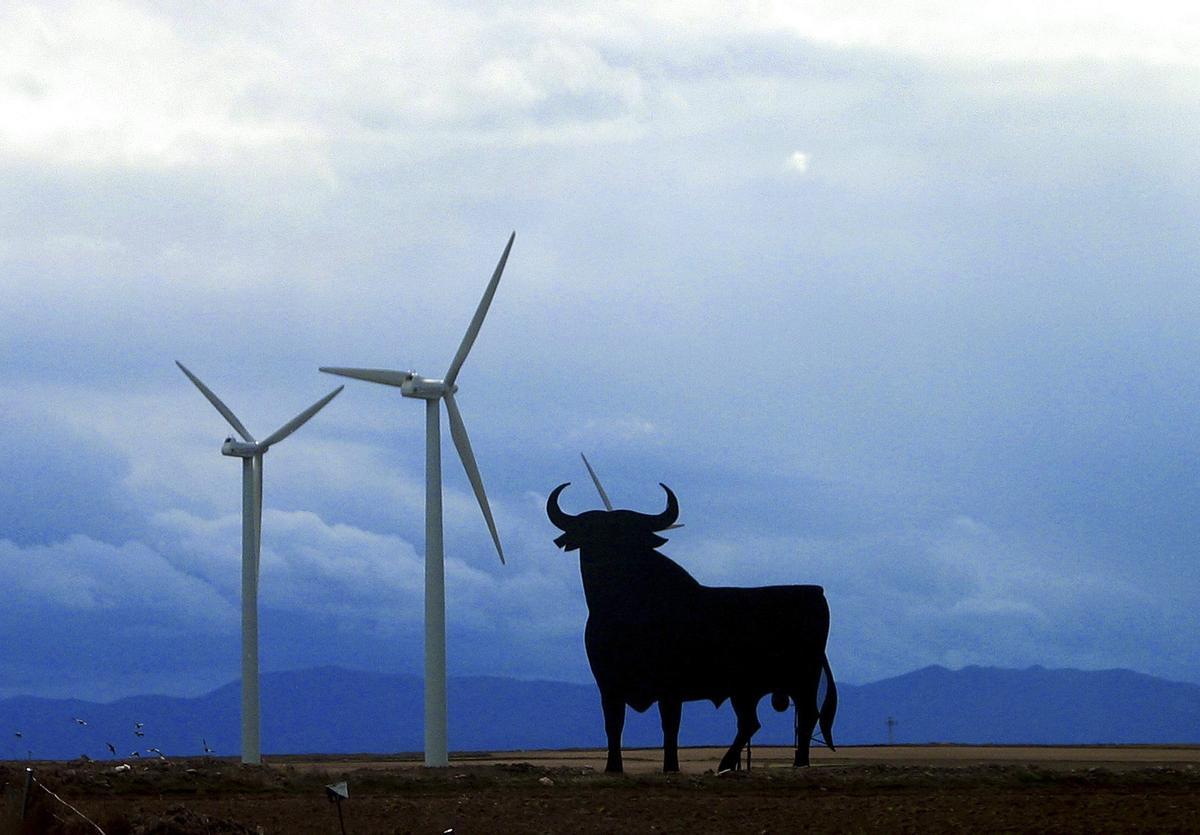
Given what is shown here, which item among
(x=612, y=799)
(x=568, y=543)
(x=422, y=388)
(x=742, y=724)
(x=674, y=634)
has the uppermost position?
(x=422, y=388)

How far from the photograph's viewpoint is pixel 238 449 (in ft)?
196

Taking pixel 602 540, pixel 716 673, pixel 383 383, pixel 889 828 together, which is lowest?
pixel 889 828

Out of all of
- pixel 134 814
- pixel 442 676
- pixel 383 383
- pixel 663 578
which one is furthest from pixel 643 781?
pixel 383 383

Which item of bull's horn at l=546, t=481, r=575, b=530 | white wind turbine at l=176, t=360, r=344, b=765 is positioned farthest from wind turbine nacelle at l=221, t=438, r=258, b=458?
bull's horn at l=546, t=481, r=575, b=530

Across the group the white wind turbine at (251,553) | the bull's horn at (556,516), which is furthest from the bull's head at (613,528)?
the white wind turbine at (251,553)

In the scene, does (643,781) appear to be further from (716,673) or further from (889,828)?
(889,828)

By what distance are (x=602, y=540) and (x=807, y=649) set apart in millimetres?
6134

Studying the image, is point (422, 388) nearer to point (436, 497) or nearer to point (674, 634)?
point (436, 497)

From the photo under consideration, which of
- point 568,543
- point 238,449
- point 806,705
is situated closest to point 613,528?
point 568,543

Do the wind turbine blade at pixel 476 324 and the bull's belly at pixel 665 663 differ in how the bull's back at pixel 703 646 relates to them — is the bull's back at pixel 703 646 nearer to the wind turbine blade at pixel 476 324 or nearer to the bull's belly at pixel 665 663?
the bull's belly at pixel 665 663

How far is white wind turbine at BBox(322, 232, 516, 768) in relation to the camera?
1950 inches

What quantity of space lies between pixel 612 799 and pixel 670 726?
25.4 ft

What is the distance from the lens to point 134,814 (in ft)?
108

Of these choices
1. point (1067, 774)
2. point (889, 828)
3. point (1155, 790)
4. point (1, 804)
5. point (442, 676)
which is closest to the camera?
point (889, 828)
